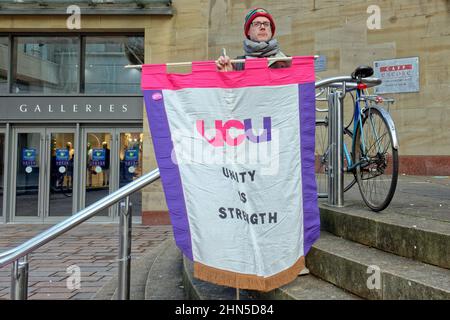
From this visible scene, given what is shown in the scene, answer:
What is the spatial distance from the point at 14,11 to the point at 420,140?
9366 millimetres

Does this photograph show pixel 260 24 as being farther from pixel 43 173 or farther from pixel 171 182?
pixel 43 173

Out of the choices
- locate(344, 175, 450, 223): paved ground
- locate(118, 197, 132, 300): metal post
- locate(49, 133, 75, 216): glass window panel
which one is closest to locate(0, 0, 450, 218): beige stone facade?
locate(49, 133, 75, 216): glass window panel

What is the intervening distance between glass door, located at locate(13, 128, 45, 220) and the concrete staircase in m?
7.35

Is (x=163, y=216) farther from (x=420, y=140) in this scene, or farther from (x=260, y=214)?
(x=260, y=214)

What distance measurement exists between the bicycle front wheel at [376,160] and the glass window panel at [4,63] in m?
9.22

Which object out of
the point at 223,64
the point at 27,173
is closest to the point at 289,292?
the point at 223,64

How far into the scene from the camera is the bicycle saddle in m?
3.24

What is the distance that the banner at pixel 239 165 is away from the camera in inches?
89.9

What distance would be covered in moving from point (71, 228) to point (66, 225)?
0.03 m

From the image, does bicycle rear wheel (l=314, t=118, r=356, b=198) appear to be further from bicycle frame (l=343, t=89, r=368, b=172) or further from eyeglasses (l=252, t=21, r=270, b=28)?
eyeglasses (l=252, t=21, r=270, b=28)

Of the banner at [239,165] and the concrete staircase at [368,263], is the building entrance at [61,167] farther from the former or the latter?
the banner at [239,165]

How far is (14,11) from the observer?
8703mm

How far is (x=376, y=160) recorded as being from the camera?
3.14 meters

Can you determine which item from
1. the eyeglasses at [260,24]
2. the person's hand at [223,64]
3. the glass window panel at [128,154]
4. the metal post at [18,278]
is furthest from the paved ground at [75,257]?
the eyeglasses at [260,24]
